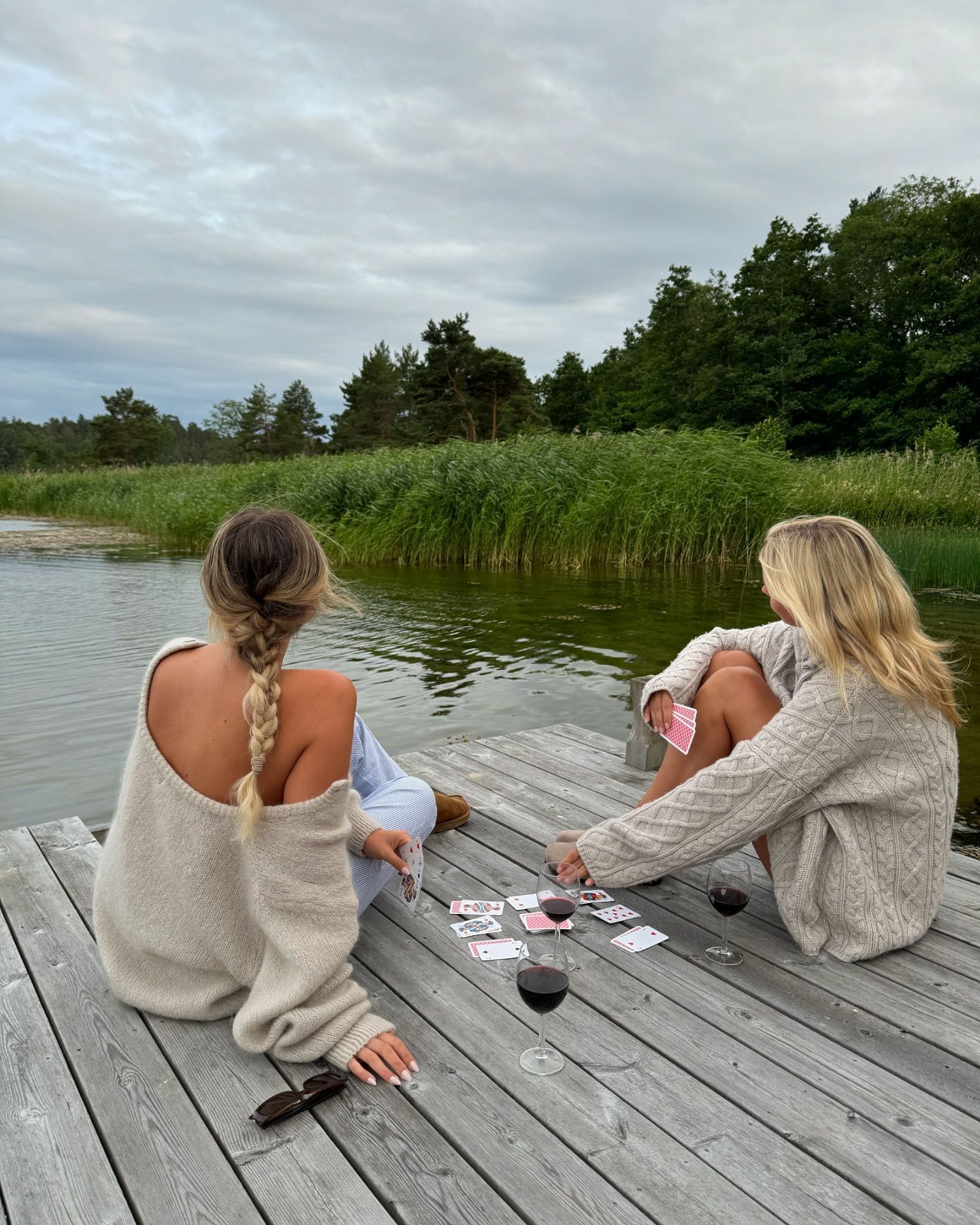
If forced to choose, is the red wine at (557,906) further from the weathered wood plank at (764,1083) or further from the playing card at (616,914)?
the playing card at (616,914)

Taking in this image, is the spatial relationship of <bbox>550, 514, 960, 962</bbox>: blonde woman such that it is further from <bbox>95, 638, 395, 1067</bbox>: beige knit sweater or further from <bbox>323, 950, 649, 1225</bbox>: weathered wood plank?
<bbox>95, 638, 395, 1067</bbox>: beige knit sweater

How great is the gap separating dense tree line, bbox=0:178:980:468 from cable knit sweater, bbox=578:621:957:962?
23.5 m

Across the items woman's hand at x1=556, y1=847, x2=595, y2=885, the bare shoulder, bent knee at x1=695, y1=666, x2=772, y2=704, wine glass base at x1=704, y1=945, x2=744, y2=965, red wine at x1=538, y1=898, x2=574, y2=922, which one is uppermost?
the bare shoulder

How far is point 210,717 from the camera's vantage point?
5.40 ft

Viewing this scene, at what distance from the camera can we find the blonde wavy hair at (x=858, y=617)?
1992 mm

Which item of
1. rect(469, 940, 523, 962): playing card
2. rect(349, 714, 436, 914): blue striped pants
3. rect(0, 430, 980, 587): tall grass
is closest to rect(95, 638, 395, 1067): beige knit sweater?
rect(469, 940, 523, 962): playing card

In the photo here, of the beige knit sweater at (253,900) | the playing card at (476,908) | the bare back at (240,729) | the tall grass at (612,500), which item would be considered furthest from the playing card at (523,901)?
the tall grass at (612,500)

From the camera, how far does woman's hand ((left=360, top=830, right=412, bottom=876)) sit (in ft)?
6.44

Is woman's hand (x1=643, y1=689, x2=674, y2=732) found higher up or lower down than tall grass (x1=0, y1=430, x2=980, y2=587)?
lower down

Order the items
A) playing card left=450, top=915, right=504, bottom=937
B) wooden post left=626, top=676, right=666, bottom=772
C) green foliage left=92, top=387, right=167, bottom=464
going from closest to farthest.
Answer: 1. playing card left=450, top=915, right=504, bottom=937
2. wooden post left=626, top=676, right=666, bottom=772
3. green foliage left=92, top=387, right=167, bottom=464

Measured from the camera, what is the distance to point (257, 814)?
1.56 meters

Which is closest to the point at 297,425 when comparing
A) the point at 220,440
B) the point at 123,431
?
the point at 123,431

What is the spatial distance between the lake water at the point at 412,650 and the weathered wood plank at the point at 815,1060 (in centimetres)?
263

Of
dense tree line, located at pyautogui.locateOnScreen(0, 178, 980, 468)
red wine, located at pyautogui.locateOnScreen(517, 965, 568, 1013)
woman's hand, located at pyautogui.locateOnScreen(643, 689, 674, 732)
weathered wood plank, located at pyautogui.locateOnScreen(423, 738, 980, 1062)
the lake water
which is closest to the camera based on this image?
red wine, located at pyautogui.locateOnScreen(517, 965, 568, 1013)
